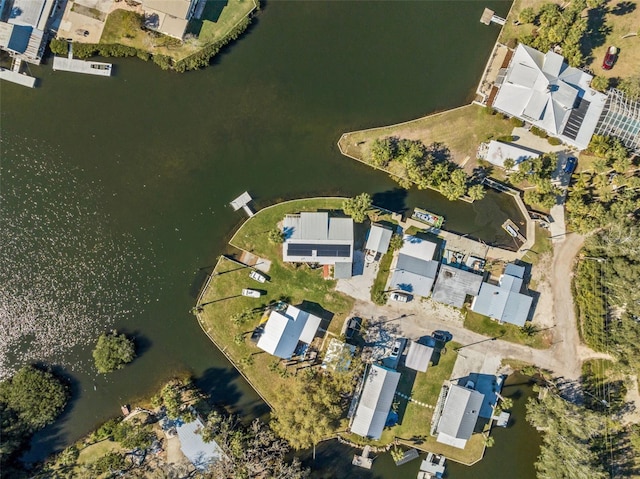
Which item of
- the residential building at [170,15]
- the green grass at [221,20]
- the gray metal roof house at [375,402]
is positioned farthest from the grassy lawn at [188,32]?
the gray metal roof house at [375,402]

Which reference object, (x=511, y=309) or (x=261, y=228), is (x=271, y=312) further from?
(x=511, y=309)

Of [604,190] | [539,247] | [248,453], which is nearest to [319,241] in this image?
[248,453]

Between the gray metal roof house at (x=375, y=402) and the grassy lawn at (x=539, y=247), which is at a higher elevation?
the grassy lawn at (x=539, y=247)

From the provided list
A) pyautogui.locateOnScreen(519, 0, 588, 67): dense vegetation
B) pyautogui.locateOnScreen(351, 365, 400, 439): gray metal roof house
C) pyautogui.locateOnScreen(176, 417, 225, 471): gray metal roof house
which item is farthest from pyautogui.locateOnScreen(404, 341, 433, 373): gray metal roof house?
pyautogui.locateOnScreen(519, 0, 588, 67): dense vegetation

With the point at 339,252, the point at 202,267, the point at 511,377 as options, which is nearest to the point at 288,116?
the point at 339,252

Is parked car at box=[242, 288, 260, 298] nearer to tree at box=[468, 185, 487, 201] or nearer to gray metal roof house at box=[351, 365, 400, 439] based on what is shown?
gray metal roof house at box=[351, 365, 400, 439]

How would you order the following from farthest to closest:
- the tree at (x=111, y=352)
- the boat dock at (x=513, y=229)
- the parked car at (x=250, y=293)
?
the boat dock at (x=513, y=229), the parked car at (x=250, y=293), the tree at (x=111, y=352)

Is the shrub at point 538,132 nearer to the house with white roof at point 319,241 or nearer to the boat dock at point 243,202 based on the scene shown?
the house with white roof at point 319,241
